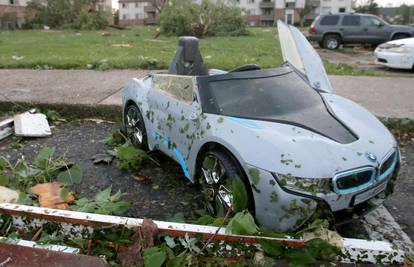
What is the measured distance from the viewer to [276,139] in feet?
9.16

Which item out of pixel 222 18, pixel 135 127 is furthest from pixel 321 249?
pixel 222 18

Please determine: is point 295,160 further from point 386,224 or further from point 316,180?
point 386,224

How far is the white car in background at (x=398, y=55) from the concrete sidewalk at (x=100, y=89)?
195 cm

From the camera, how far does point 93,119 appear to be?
6121 mm

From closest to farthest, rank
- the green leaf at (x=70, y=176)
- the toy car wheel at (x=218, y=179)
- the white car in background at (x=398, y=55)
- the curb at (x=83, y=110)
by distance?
the toy car wheel at (x=218, y=179) → the green leaf at (x=70, y=176) → the curb at (x=83, y=110) → the white car in background at (x=398, y=55)

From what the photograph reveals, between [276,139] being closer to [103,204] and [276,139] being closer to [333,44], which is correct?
[103,204]

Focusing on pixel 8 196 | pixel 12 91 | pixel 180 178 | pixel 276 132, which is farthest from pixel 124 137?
pixel 12 91

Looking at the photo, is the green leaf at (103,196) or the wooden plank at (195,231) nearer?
the wooden plank at (195,231)

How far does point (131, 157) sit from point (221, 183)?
5.13ft

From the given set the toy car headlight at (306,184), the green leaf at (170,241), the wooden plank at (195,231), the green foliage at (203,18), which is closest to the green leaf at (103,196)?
the wooden plank at (195,231)

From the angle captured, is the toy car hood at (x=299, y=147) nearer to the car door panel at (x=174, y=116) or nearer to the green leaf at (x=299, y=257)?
the car door panel at (x=174, y=116)

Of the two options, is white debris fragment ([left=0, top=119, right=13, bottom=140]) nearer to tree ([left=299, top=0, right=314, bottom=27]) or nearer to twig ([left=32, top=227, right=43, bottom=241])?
twig ([left=32, top=227, right=43, bottom=241])

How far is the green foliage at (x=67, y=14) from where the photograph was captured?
1180 inches

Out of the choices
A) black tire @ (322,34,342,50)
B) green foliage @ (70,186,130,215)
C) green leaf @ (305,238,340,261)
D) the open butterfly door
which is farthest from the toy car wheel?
black tire @ (322,34,342,50)
